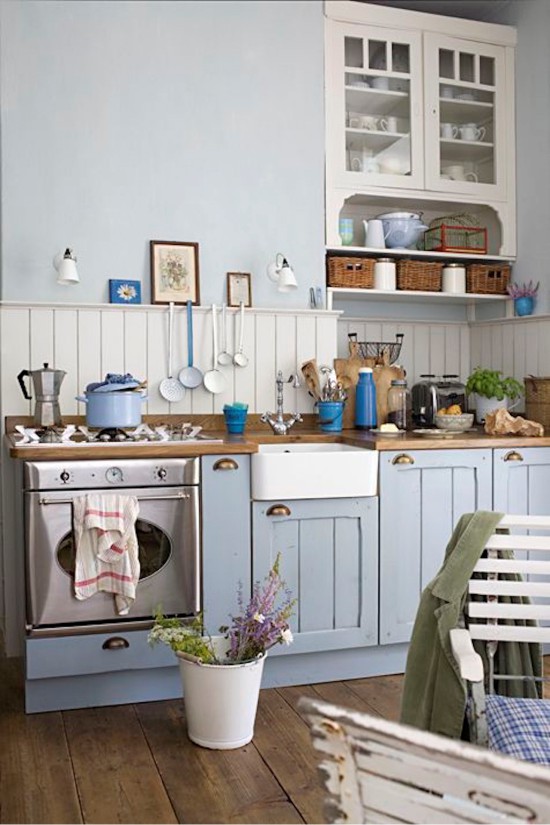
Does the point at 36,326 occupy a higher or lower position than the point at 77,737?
higher

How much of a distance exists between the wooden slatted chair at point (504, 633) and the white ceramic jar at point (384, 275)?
1.91 metres

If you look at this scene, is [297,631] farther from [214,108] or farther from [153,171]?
[214,108]

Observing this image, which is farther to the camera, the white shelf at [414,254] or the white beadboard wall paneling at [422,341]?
the white beadboard wall paneling at [422,341]

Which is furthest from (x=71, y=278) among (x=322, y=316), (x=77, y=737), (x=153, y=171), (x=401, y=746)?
(x=401, y=746)

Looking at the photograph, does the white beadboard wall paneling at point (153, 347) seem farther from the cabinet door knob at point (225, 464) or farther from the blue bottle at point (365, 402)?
the cabinet door knob at point (225, 464)

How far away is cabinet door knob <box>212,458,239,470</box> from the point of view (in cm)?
294

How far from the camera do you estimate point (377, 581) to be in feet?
10.2

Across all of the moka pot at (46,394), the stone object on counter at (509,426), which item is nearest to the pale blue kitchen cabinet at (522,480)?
the stone object on counter at (509,426)

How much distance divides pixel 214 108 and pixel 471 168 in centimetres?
129

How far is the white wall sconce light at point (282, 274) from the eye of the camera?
3.58 metres

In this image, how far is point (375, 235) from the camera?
12.6ft

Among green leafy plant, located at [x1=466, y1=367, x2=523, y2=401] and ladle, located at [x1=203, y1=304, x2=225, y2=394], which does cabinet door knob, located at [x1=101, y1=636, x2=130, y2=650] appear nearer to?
ladle, located at [x1=203, y1=304, x2=225, y2=394]

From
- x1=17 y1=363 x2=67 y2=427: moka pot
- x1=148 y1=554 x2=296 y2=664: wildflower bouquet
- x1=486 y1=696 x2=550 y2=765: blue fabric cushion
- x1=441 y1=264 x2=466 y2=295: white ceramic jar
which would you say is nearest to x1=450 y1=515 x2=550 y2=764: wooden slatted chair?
x1=486 y1=696 x2=550 y2=765: blue fabric cushion

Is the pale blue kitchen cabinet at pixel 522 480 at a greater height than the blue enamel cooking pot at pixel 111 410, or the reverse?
the blue enamel cooking pot at pixel 111 410
